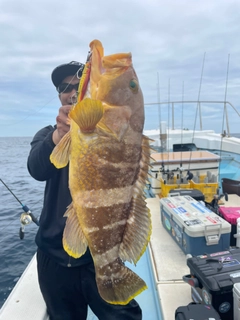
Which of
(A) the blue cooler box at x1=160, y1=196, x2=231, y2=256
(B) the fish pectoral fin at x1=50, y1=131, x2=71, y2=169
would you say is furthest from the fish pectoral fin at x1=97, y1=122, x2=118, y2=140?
(A) the blue cooler box at x1=160, y1=196, x2=231, y2=256

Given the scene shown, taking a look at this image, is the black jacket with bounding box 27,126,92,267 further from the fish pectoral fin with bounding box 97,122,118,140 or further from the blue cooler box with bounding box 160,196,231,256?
the blue cooler box with bounding box 160,196,231,256

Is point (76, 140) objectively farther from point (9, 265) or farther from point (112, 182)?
point (9, 265)

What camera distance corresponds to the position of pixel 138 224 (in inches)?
57.0

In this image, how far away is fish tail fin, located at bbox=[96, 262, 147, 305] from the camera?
1403mm

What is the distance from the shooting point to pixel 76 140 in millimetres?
1299

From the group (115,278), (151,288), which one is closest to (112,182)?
(115,278)

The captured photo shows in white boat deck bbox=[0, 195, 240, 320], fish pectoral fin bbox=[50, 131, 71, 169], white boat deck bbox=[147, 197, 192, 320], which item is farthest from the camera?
white boat deck bbox=[147, 197, 192, 320]

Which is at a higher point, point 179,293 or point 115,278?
point 115,278

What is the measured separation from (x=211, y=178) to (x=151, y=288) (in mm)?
3466

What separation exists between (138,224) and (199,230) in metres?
1.86

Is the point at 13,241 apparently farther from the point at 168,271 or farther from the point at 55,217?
the point at 55,217

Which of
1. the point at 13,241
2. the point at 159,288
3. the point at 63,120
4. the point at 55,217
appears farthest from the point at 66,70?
the point at 13,241

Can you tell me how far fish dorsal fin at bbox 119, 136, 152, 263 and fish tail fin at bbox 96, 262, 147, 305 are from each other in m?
0.09

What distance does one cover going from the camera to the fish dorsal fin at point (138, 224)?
142 cm
